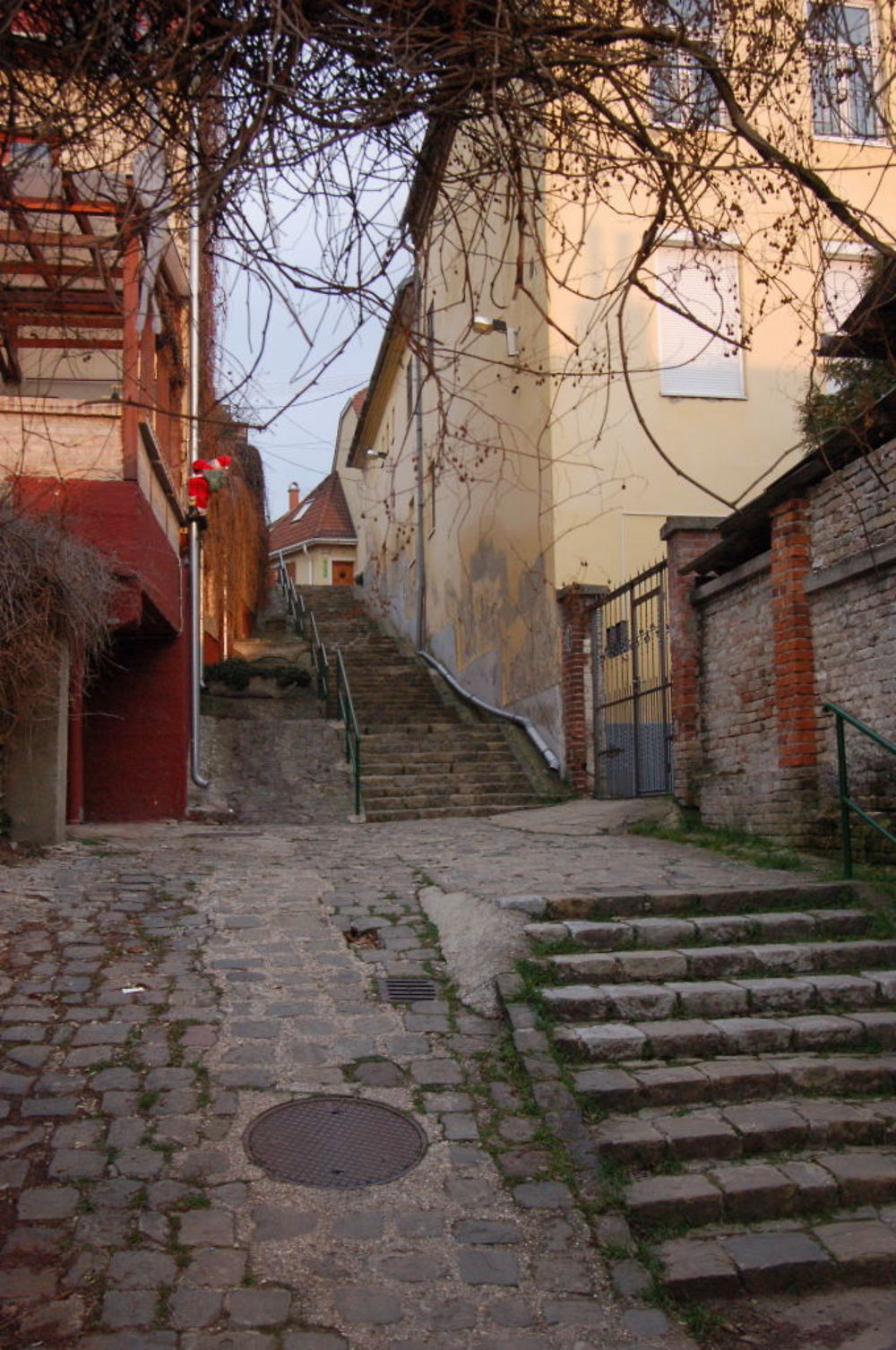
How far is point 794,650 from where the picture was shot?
7742 mm

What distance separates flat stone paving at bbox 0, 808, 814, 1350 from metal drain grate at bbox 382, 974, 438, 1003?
0.07 m

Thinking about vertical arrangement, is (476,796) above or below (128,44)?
below

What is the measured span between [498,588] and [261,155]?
13.6 meters

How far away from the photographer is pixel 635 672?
39.0ft

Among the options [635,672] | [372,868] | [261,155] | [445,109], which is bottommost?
[372,868]

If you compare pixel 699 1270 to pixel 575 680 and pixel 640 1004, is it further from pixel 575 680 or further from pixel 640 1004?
pixel 575 680

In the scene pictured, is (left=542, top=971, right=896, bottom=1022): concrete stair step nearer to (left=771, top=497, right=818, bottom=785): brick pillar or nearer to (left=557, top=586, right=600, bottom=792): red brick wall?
(left=771, top=497, right=818, bottom=785): brick pillar

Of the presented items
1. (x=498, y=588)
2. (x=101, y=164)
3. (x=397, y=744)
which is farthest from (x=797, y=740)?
(x=498, y=588)

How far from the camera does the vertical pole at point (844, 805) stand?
662cm

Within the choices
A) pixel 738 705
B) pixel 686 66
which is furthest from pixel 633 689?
pixel 686 66

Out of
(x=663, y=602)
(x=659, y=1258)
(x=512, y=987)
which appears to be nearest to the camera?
(x=659, y=1258)

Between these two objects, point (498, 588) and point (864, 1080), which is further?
point (498, 588)

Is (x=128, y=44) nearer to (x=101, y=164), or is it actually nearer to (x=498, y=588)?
(x=101, y=164)

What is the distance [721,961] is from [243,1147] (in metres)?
2.63
